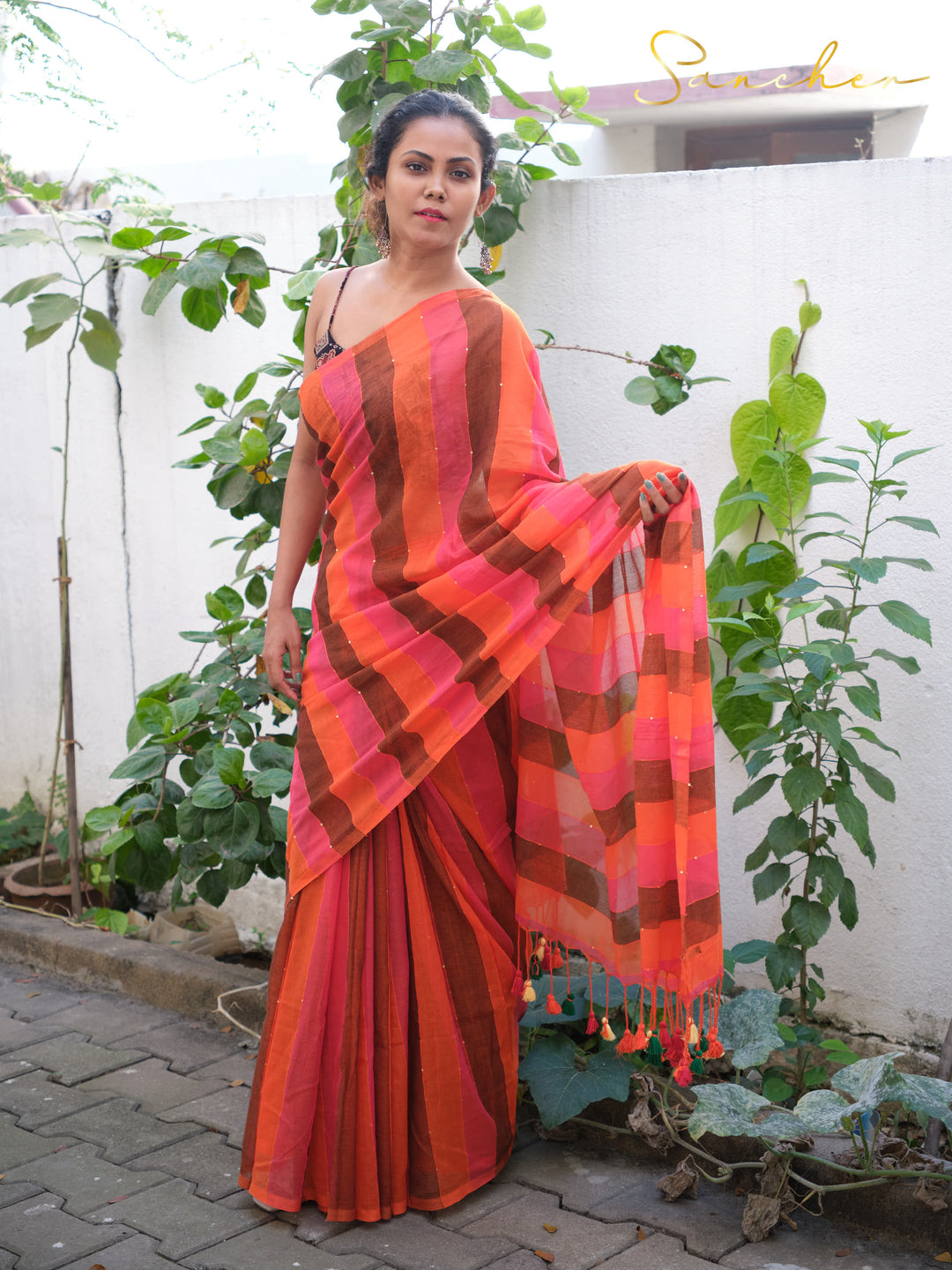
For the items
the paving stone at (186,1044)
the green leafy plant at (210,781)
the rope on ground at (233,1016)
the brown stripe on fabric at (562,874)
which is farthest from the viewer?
the rope on ground at (233,1016)

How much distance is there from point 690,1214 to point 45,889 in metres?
2.46

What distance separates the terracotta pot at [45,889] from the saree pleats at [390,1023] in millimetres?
1868

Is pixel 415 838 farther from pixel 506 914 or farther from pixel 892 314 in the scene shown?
pixel 892 314

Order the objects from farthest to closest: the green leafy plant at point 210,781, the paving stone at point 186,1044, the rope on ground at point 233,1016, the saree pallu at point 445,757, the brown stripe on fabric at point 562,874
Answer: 1. the rope on ground at point 233,1016
2. the paving stone at point 186,1044
3. the green leafy plant at point 210,781
4. the brown stripe on fabric at point 562,874
5. the saree pallu at point 445,757

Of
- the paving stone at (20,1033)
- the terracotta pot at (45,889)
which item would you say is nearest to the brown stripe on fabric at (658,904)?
the paving stone at (20,1033)

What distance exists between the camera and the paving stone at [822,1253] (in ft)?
6.81

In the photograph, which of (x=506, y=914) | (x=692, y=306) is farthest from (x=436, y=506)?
(x=692, y=306)

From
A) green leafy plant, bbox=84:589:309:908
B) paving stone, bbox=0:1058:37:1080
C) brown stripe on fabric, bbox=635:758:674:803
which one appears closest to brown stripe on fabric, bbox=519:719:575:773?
brown stripe on fabric, bbox=635:758:674:803

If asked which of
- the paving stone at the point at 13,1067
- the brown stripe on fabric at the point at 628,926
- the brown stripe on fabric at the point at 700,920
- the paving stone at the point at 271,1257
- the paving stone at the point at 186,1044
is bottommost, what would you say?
the paving stone at the point at 271,1257

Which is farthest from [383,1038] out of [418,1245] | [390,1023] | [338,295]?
[338,295]

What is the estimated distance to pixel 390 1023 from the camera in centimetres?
224

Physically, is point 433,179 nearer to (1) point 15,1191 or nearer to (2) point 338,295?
(2) point 338,295

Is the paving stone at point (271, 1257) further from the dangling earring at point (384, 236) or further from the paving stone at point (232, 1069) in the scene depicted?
the dangling earring at point (384, 236)

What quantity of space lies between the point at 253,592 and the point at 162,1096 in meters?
1.24
